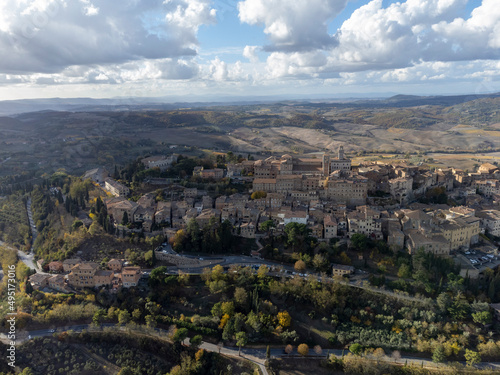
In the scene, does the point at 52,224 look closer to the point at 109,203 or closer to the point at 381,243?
the point at 109,203

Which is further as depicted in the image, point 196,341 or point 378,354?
point 196,341

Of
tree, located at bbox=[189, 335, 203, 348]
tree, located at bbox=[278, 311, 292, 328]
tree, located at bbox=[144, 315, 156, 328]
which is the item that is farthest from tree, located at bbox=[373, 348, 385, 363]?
tree, located at bbox=[144, 315, 156, 328]

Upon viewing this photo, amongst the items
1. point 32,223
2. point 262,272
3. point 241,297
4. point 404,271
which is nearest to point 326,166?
point 404,271

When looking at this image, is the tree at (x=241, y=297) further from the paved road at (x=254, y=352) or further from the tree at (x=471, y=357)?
the tree at (x=471, y=357)

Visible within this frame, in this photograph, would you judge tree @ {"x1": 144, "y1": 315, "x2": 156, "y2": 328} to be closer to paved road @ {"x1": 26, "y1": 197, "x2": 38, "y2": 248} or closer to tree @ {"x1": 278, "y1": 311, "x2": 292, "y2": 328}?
tree @ {"x1": 278, "y1": 311, "x2": 292, "y2": 328}

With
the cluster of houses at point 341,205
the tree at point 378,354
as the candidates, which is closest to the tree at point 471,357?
the tree at point 378,354

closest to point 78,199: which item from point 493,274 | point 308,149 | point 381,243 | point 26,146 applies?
point 381,243

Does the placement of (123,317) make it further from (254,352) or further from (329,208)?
(329,208)
